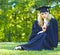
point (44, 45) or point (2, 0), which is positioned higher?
point (2, 0)

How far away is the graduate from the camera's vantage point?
373 inches

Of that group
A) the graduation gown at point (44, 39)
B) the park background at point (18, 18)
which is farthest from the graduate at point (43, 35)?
the park background at point (18, 18)

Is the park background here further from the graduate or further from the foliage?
the graduate

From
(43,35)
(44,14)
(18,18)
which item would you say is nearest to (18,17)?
(18,18)

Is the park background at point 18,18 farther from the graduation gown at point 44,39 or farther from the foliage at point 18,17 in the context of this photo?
the graduation gown at point 44,39

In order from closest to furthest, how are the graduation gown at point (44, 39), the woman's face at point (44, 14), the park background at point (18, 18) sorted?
1. the graduation gown at point (44, 39)
2. the woman's face at point (44, 14)
3. the park background at point (18, 18)

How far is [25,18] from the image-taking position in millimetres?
16547

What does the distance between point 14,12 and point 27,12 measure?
0.64m

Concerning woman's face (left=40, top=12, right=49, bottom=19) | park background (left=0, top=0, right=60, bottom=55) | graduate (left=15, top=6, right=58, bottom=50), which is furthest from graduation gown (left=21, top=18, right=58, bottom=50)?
park background (left=0, top=0, right=60, bottom=55)

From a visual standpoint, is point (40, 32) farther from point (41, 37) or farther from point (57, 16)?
point (57, 16)

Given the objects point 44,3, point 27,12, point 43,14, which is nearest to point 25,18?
point 27,12

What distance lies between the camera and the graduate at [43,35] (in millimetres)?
9484

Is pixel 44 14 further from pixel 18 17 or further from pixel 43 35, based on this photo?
pixel 18 17

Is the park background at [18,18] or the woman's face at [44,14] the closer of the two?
the woman's face at [44,14]
